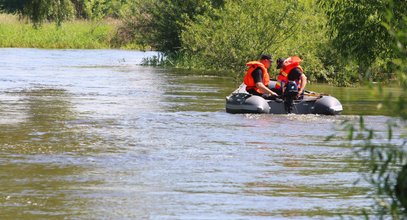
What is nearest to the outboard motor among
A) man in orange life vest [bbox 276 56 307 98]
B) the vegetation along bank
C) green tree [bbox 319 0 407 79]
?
man in orange life vest [bbox 276 56 307 98]

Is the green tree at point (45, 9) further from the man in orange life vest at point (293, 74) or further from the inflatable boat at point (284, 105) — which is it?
the man in orange life vest at point (293, 74)

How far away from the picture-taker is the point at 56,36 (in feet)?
205

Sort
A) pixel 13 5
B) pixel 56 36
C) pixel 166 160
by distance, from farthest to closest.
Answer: pixel 56 36 < pixel 13 5 < pixel 166 160

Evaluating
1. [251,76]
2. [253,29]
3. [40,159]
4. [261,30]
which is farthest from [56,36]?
[40,159]

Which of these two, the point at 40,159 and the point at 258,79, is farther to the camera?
the point at 258,79

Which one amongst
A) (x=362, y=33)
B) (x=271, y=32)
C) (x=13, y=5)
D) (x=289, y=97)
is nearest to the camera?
(x=289, y=97)

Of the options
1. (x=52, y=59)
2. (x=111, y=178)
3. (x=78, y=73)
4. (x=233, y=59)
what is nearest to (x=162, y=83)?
(x=233, y=59)

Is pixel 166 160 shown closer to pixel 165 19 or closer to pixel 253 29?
pixel 253 29

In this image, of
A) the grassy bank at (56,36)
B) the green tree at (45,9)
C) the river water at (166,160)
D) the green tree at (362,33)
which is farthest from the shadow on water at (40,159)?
the grassy bank at (56,36)

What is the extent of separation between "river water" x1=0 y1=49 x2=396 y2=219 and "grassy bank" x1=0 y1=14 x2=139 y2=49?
3313 cm

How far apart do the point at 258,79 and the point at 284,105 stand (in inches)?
29.9

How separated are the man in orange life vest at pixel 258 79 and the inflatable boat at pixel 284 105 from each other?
19cm

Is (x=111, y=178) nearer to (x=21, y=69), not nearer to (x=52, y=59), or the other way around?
(x=21, y=69)

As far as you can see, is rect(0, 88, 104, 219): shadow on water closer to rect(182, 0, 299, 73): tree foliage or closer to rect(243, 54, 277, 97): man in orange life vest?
rect(243, 54, 277, 97): man in orange life vest
